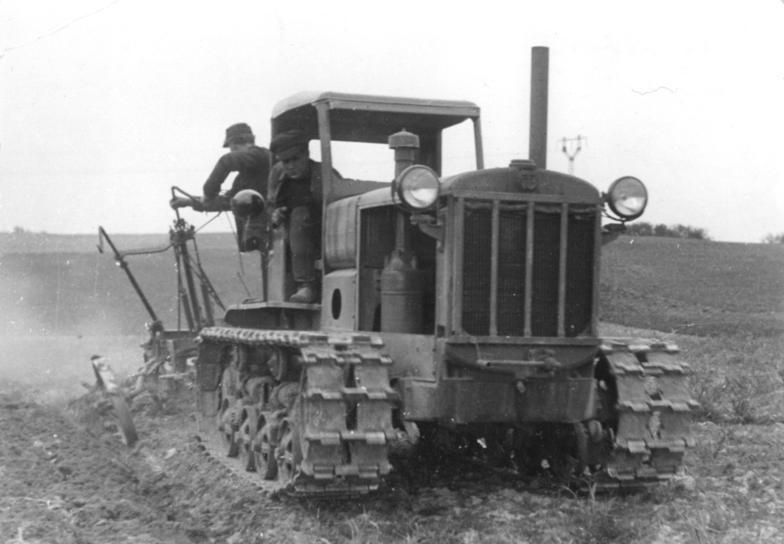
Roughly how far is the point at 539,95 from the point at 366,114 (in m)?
1.90

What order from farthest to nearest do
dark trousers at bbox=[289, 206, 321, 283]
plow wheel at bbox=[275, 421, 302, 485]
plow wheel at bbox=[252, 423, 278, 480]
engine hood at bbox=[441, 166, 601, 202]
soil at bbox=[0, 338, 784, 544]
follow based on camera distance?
dark trousers at bbox=[289, 206, 321, 283] < plow wheel at bbox=[252, 423, 278, 480] < plow wheel at bbox=[275, 421, 302, 485] < engine hood at bbox=[441, 166, 601, 202] < soil at bbox=[0, 338, 784, 544]

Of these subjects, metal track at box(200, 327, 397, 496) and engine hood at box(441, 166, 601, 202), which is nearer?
metal track at box(200, 327, 397, 496)

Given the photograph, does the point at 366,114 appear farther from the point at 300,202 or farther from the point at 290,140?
the point at 300,202

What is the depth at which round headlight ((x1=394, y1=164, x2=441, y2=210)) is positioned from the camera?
291 inches

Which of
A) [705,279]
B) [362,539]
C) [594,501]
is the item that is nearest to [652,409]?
[594,501]

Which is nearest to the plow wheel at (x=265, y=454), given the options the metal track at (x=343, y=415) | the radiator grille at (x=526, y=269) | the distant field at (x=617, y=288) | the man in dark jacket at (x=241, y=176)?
the metal track at (x=343, y=415)

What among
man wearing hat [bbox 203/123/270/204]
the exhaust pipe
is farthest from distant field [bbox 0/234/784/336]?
the exhaust pipe

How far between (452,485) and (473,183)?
7.71 feet

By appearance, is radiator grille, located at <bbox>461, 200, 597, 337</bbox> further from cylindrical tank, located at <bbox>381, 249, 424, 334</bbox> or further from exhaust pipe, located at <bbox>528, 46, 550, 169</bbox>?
cylindrical tank, located at <bbox>381, 249, 424, 334</bbox>

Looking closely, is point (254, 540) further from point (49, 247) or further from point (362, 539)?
point (49, 247)

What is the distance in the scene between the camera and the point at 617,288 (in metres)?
32.2

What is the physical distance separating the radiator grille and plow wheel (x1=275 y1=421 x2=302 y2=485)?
1369 millimetres

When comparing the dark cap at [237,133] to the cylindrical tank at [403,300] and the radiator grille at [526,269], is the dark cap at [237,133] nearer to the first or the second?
the cylindrical tank at [403,300]

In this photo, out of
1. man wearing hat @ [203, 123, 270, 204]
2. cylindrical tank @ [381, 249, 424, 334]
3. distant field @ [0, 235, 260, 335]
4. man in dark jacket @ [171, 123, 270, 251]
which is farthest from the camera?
distant field @ [0, 235, 260, 335]
